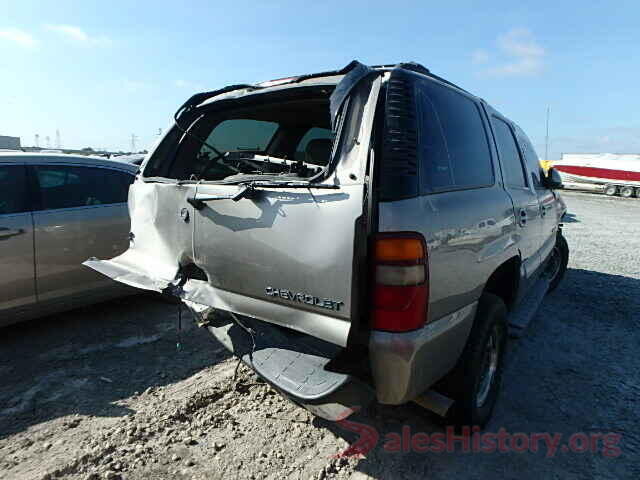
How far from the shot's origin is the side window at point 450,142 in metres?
2.16

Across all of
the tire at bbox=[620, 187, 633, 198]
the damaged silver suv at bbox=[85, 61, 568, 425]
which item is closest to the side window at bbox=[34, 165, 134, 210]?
the damaged silver suv at bbox=[85, 61, 568, 425]

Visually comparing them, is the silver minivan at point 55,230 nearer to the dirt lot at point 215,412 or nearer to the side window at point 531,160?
the dirt lot at point 215,412

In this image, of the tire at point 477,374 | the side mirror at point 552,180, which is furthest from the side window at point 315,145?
the side mirror at point 552,180

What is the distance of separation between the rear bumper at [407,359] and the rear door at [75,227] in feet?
10.6

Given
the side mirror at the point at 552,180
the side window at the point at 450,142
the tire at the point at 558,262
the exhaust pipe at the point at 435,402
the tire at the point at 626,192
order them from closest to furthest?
the side window at the point at 450,142 → the exhaust pipe at the point at 435,402 → the side mirror at the point at 552,180 → the tire at the point at 558,262 → the tire at the point at 626,192

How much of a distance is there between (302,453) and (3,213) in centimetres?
312

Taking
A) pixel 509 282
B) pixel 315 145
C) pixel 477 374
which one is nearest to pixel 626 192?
pixel 509 282

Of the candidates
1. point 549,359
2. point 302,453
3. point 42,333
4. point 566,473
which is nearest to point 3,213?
point 42,333

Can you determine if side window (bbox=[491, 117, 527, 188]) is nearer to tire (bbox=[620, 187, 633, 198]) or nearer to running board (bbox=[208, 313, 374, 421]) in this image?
running board (bbox=[208, 313, 374, 421])

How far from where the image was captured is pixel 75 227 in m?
4.00

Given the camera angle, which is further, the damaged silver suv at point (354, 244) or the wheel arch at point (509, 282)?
the wheel arch at point (509, 282)

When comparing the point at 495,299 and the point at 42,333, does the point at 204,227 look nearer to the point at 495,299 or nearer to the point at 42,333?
the point at 495,299

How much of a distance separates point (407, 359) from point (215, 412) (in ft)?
5.01

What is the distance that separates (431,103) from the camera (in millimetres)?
2299
